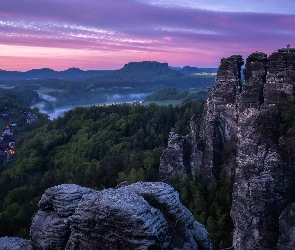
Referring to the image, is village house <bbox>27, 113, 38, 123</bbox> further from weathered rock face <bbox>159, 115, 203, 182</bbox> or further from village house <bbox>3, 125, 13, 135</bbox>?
weathered rock face <bbox>159, 115, 203, 182</bbox>

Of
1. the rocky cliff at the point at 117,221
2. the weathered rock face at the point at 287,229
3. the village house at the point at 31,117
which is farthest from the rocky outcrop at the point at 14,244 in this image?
the village house at the point at 31,117

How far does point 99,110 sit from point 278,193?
105514 mm

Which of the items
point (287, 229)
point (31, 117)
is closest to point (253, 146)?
point (287, 229)

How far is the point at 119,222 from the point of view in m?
11.2

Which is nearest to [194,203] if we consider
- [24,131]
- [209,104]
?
[209,104]

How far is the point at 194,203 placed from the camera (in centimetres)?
3700

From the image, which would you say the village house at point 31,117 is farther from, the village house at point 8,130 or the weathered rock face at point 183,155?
the weathered rock face at point 183,155

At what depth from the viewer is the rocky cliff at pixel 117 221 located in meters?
11.1

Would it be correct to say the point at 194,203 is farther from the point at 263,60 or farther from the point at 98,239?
the point at 98,239

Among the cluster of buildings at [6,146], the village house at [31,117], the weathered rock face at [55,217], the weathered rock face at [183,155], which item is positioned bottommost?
the cluster of buildings at [6,146]

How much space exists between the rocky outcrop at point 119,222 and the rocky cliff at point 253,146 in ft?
35.2

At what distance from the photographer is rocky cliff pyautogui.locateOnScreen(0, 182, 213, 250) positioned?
36.6 feet

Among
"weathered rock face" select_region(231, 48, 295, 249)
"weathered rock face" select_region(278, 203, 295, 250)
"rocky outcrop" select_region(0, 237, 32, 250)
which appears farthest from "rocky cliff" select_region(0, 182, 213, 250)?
"weathered rock face" select_region(231, 48, 295, 249)

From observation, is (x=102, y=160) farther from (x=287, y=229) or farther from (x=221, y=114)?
(x=287, y=229)
